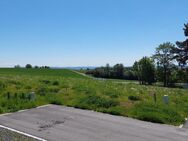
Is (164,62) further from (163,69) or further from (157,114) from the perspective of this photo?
(157,114)

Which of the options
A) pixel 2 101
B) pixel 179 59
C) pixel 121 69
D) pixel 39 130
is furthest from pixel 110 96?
pixel 121 69

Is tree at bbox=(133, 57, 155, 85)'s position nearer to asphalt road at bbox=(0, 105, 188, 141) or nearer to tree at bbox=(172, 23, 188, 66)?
tree at bbox=(172, 23, 188, 66)

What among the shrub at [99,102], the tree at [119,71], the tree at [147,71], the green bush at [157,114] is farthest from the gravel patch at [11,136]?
the tree at [119,71]

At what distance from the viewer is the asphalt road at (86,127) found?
11.0 meters

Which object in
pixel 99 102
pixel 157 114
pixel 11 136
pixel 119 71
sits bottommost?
pixel 11 136

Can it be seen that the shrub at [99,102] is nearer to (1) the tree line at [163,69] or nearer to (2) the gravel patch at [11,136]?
(2) the gravel patch at [11,136]

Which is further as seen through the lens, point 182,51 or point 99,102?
point 182,51

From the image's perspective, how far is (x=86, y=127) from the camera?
12289mm

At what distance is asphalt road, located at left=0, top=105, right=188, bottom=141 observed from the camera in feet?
36.0

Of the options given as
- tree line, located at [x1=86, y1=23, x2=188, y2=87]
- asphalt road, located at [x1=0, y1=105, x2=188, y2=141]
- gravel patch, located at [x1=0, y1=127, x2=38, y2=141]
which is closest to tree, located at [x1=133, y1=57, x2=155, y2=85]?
tree line, located at [x1=86, y1=23, x2=188, y2=87]

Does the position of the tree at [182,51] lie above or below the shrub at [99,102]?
above

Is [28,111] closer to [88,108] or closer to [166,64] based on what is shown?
[88,108]

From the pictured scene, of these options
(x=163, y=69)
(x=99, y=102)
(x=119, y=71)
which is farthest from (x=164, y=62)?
(x=99, y=102)

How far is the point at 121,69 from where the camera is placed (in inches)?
3499
